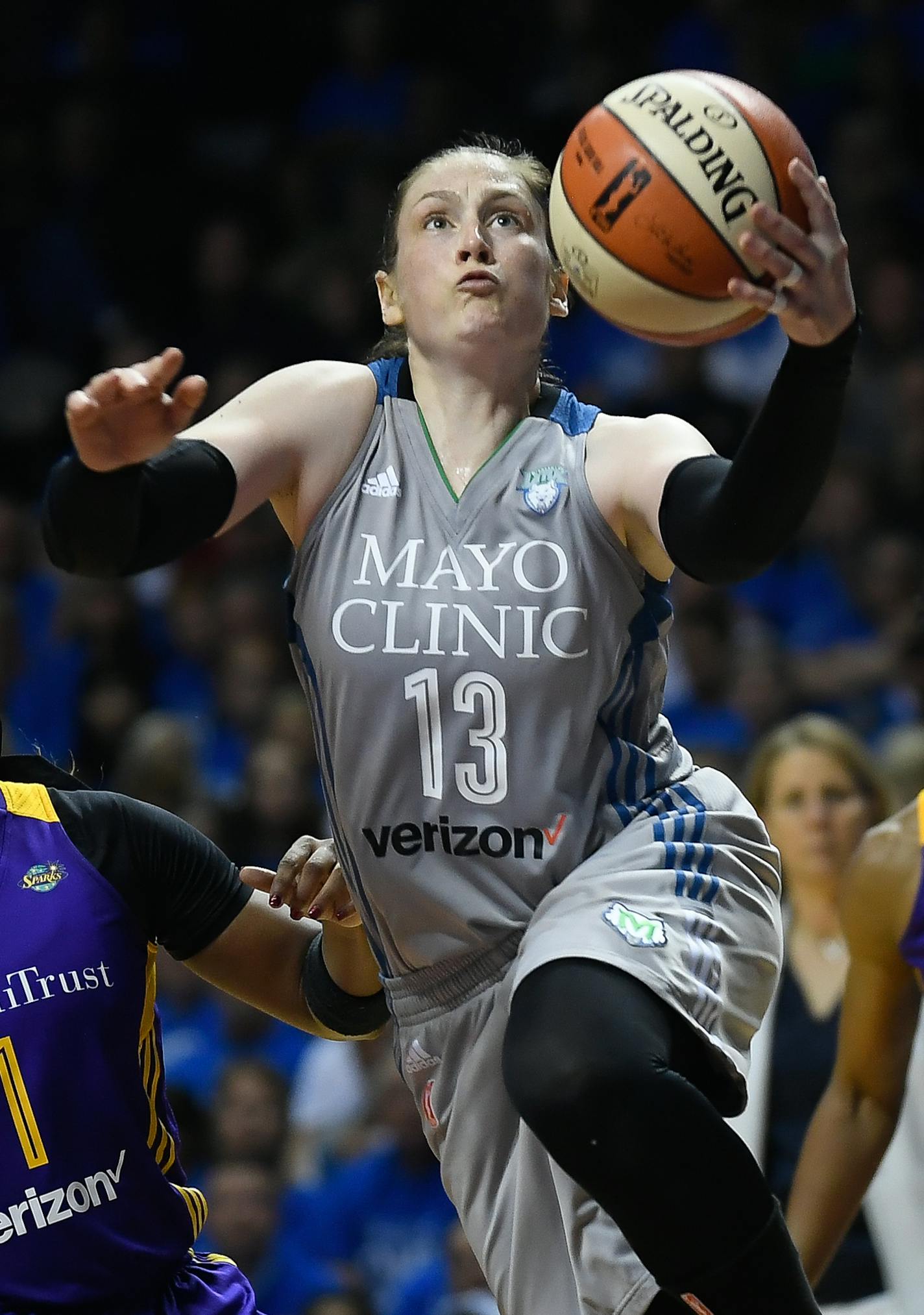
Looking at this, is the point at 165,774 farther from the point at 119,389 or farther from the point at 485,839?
the point at 119,389

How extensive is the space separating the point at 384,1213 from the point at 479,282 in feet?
10.9

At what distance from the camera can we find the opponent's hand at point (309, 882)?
3176 mm

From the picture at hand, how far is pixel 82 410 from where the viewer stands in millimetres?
2592

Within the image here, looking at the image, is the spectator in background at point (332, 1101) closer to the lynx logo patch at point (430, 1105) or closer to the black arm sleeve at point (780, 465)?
the lynx logo patch at point (430, 1105)

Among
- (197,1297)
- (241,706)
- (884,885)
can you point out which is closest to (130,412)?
(197,1297)

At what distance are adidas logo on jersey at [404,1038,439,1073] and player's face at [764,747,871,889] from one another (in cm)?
211

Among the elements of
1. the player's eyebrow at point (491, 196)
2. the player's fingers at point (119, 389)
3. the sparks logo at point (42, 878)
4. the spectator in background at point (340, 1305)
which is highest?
the player's eyebrow at point (491, 196)

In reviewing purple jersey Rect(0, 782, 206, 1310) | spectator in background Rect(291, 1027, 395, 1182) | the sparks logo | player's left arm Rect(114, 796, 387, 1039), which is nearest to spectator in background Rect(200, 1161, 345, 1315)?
spectator in background Rect(291, 1027, 395, 1182)

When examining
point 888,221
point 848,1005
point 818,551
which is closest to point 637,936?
point 848,1005

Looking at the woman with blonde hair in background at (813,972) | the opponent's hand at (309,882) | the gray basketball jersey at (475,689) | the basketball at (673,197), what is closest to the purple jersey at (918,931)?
the woman with blonde hair in background at (813,972)

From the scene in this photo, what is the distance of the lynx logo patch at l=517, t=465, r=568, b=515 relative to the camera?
120 inches

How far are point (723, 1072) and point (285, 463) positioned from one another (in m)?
1.13

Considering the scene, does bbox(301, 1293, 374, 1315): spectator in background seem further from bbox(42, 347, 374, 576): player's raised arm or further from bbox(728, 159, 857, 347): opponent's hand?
bbox(728, 159, 857, 347): opponent's hand

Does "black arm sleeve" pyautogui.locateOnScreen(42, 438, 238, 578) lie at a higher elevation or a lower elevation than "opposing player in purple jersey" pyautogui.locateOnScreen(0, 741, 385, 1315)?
higher
